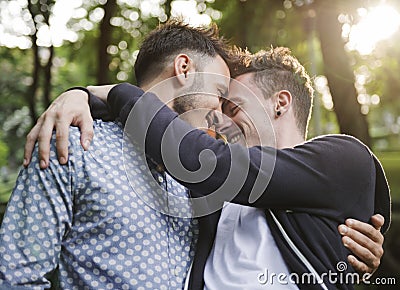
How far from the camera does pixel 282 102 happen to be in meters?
2.43

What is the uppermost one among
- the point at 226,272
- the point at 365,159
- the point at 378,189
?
the point at 365,159

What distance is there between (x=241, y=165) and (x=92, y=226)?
1.61ft

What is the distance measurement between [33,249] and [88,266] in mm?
182

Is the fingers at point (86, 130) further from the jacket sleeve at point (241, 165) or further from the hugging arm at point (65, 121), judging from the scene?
the jacket sleeve at point (241, 165)

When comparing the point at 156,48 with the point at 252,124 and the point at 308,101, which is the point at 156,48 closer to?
the point at 252,124

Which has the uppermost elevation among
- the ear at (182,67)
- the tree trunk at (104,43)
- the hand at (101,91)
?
the ear at (182,67)

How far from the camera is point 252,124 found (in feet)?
7.79

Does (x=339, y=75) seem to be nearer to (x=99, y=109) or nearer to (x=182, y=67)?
(x=182, y=67)

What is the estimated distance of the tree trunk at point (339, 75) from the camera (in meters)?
5.38

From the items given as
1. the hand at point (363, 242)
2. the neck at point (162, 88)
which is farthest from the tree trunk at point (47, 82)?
the hand at point (363, 242)

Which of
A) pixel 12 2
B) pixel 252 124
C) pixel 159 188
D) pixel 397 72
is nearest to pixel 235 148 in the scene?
pixel 159 188

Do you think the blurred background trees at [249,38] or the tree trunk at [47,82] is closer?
the blurred background trees at [249,38]

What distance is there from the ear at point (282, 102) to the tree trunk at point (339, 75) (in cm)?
306

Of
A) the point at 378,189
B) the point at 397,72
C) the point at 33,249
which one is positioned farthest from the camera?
the point at 397,72
